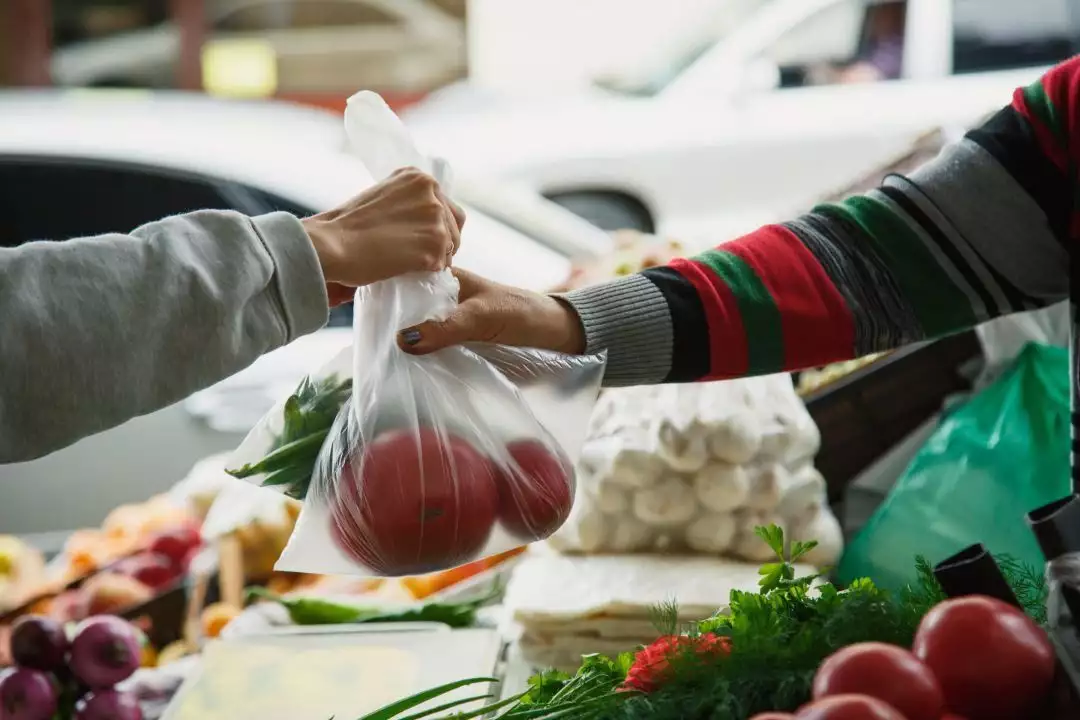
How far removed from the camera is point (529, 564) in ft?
5.62

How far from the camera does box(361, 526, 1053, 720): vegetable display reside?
75 cm

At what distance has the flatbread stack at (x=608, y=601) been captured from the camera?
1.53 meters

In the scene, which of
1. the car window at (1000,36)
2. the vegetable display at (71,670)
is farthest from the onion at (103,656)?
the car window at (1000,36)

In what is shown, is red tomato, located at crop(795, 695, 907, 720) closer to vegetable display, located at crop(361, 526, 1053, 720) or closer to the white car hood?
vegetable display, located at crop(361, 526, 1053, 720)

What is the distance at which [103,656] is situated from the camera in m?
1.66

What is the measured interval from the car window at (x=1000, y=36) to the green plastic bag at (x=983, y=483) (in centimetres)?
400

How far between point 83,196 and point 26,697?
2.37 metres

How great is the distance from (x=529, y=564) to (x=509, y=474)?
0.67 metres

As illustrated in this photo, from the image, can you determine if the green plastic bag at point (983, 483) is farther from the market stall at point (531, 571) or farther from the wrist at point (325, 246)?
the wrist at point (325, 246)

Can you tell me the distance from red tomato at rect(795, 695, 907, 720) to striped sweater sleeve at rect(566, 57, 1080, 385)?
0.63 metres

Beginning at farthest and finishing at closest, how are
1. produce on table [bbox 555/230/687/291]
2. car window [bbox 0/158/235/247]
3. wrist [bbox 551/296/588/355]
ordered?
car window [bbox 0/158/235/247] → produce on table [bbox 555/230/687/291] → wrist [bbox 551/296/588/355]

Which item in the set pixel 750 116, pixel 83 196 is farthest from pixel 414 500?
pixel 750 116

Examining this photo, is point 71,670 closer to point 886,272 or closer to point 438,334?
point 438,334

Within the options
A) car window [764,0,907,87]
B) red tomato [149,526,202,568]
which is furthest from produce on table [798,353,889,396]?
car window [764,0,907,87]
